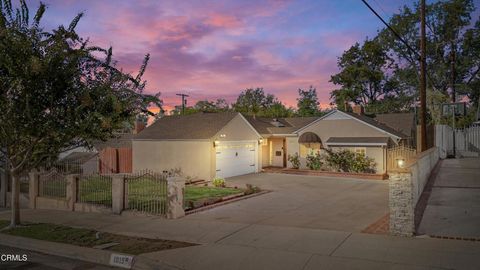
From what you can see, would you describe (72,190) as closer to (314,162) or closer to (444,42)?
(314,162)

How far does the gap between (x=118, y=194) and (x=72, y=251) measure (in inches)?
169

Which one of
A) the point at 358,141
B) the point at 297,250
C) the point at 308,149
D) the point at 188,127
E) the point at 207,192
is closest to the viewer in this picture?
the point at 297,250

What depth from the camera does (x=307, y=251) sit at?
328 inches

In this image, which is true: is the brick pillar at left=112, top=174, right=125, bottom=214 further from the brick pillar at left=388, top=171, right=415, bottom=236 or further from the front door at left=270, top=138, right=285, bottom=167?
the front door at left=270, top=138, right=285, bottom=167

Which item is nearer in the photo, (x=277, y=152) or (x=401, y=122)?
(x=401, y=122)

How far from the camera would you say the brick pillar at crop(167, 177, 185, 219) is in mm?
12266

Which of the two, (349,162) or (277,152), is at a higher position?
(277,152)

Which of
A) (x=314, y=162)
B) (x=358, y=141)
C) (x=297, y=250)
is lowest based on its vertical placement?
(x=297, y=250)

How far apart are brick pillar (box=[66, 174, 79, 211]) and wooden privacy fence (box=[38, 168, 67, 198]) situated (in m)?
0.45

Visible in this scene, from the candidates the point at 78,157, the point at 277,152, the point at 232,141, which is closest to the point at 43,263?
the point at 232,141

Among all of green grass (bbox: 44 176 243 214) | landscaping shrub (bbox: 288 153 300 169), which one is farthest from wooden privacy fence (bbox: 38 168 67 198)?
landscaping shrub (bbox: 288 153 300 169)

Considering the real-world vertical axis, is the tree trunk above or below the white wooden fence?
below

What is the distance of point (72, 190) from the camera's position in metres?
14.8

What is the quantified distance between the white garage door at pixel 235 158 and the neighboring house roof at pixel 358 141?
5177 millimetres
